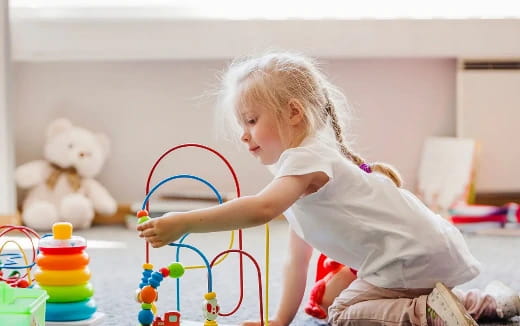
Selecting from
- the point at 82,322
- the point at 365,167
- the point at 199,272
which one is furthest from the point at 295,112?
the point at 199,272

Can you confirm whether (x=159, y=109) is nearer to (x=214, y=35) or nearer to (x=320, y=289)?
(x=214, y=35)

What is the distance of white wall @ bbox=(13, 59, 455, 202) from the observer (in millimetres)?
2443

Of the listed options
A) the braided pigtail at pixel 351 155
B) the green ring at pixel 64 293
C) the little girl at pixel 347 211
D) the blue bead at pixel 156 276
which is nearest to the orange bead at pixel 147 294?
the blue bead at pixel 156 276

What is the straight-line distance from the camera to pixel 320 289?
1304mm

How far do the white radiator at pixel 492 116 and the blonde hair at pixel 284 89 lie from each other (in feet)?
4.51

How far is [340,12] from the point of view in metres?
2.45

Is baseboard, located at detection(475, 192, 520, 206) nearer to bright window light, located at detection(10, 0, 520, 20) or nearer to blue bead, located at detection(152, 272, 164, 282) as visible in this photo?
bright window light, located at detection(10, 0, 520, 20)

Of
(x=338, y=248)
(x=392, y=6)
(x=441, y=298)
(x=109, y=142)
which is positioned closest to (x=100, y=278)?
(x=338, y=248)

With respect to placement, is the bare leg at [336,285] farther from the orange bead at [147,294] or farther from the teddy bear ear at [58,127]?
the teddy bear ear at [58,127]

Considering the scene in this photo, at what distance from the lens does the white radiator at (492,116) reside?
8.12 ft

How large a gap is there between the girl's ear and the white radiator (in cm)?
145

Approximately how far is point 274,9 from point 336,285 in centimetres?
131

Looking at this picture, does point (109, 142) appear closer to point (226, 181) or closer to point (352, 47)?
point (226, 181)

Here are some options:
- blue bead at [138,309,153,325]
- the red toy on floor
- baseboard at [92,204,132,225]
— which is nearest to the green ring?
blue bead at [138,309,153,325]
